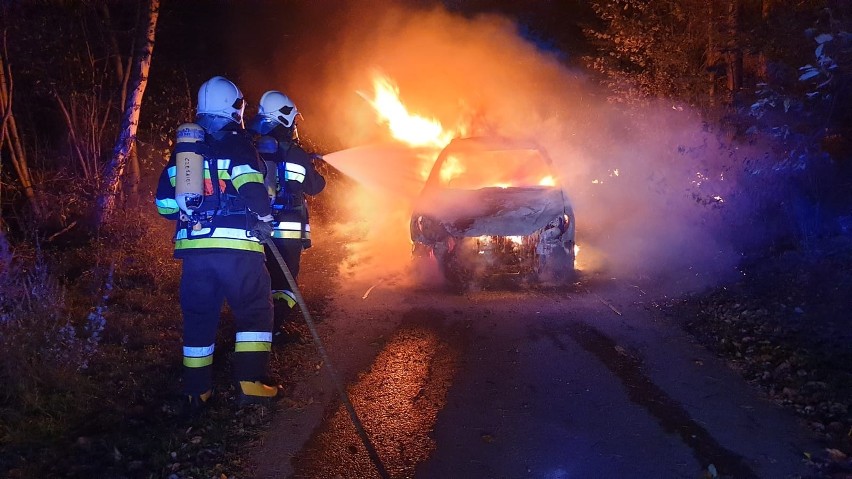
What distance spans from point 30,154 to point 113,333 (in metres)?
5.18

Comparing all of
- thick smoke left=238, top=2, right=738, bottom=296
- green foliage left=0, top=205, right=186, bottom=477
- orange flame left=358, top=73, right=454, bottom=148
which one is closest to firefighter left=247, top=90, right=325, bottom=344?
green foliage left=0, top=205, right=186, bottom=477

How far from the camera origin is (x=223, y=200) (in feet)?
12.6

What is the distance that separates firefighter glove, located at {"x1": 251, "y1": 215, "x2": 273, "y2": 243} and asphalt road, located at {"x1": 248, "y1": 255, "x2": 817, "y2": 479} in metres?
1.17

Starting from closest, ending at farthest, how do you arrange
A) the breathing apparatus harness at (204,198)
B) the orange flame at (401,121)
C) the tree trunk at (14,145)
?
the breathing apparatus harness at (204,198) < the tree trunk at (14,145) < the orange flame at (401,121)

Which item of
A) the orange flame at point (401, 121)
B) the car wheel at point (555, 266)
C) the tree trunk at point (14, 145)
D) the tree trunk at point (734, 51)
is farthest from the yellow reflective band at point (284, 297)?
the orange flame at point (401, 121)

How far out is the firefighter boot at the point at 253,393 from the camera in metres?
3.98

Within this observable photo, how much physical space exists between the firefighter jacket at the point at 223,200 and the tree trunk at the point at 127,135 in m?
4.11

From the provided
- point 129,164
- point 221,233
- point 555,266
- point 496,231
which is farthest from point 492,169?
point 129,164

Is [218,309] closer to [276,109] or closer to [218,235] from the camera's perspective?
[218,235]

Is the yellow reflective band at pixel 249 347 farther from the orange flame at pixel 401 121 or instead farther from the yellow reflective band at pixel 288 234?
the orange flame at pixel 401 121

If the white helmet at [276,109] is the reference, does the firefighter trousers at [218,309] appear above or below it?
below

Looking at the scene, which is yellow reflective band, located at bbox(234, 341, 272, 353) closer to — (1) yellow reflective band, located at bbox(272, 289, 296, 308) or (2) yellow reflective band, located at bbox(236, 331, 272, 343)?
(2) yellow reflective band, located at bbox(236, 331, 272, 343)

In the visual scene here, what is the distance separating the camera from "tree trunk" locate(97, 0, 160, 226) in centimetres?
742

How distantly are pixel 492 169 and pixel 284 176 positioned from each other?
3.91m
